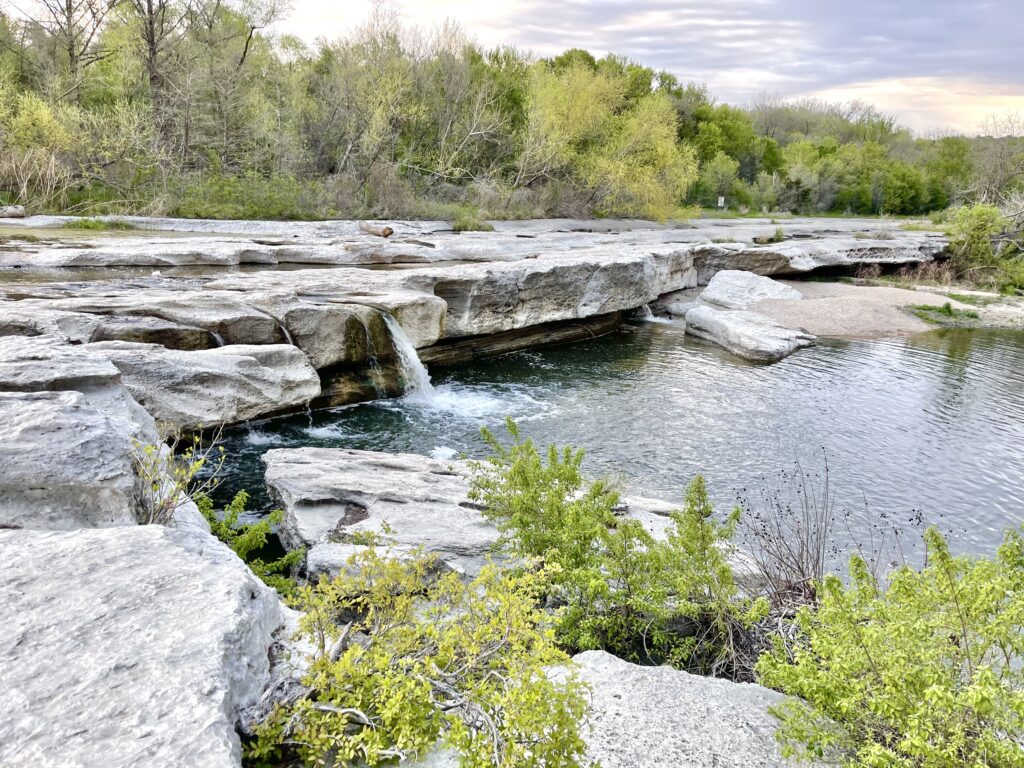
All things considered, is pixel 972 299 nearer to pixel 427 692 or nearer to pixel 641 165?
pixel 641 165

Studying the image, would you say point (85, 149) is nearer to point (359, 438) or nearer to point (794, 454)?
point (359, 438)

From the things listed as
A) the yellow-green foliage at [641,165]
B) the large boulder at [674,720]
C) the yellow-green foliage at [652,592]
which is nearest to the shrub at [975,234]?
the yellow-green foliage at [641,165]

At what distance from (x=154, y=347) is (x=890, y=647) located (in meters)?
6.82

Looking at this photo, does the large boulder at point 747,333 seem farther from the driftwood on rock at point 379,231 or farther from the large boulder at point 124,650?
the large boulder at point 124,650

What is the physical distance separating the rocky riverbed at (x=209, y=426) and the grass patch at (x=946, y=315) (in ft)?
15.1

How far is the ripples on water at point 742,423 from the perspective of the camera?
7.22 meters

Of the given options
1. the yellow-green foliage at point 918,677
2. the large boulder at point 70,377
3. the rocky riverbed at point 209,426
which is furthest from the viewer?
the large boulder at point 70,377

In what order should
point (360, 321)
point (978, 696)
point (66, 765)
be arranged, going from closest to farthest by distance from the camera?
point (66, 765), point (978, 696), point (360, 321)

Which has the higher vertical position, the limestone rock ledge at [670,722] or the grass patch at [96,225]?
the grass patch at [96,225]

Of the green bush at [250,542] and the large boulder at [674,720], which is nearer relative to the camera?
the large boulder at [674,720]

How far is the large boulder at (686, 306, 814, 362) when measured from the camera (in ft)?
42.5

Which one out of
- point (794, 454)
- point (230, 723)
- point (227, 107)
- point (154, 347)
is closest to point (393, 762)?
point (230, 723)

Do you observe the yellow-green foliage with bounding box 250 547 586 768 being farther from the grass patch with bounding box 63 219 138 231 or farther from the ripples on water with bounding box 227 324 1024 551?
the grass patch with bounding box 63 219 138 231

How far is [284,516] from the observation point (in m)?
5.38
